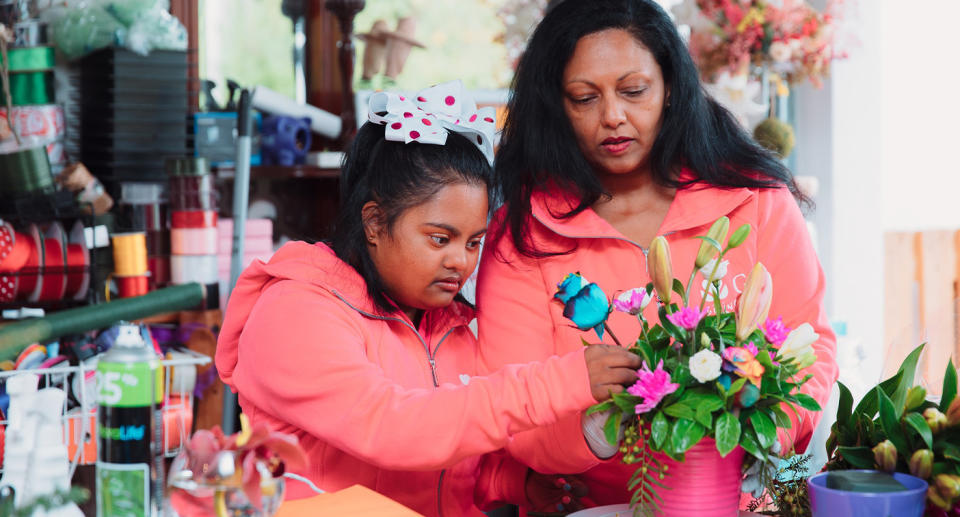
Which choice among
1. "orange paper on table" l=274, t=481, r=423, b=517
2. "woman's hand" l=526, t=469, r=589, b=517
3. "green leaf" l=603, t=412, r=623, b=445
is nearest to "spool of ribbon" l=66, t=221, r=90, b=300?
"woman's hand" l=526, t=469, r=589, b=517

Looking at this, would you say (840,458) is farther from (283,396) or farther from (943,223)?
(943,223)

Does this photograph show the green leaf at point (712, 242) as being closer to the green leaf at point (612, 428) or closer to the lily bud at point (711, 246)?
the lily bud at point (711, 246)

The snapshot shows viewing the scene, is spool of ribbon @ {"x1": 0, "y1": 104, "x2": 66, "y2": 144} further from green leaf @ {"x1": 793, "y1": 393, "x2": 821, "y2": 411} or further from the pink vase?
green leaf @ {"x1": 793, "y1": 393, "x2": 821, "y2": 411}

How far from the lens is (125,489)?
100 centimetres

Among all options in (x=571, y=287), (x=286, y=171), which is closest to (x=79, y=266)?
(x=286, y=171)

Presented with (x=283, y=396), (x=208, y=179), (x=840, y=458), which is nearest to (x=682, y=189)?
(x=840, y=458)

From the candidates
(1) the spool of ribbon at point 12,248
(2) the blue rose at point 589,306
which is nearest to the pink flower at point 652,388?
(2) the blue rose at point 589,306

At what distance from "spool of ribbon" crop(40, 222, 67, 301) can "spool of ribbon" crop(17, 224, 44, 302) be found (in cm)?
2

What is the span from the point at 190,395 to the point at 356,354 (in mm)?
1456

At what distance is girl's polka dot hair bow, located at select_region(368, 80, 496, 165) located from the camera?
1553mm

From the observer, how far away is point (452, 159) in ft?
5.13

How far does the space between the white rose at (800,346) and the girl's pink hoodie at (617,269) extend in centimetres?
47

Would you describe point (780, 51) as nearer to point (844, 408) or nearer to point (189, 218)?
point (189, 218)

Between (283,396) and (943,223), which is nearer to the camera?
Result: (283,396)
